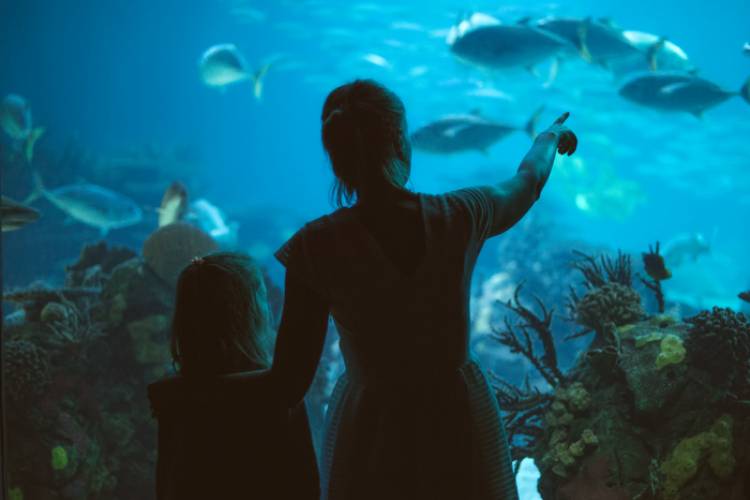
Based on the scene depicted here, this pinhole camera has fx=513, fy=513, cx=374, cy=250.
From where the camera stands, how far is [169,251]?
564 centimetres

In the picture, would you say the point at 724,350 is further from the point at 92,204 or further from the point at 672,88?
the point at 92,204

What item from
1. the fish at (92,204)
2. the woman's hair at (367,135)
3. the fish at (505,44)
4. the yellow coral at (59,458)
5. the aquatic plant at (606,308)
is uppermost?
the fish at (505,44)

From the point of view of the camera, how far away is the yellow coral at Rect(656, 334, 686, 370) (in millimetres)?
3172

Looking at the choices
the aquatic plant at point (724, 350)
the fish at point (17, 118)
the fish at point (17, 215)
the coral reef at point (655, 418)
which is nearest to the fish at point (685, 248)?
the coral reef at point (655, 418)

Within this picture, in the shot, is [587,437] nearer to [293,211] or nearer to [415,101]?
[293,211]

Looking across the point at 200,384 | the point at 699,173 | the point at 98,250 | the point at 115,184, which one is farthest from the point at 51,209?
the point at 699,173

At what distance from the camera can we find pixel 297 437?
171 centimetres

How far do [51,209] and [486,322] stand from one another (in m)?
14.7

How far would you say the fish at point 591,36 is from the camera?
6.74m

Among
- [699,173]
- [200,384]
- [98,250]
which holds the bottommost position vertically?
[200,384]

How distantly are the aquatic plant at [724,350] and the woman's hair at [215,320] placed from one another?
9.01 ft

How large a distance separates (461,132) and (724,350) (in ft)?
13.1

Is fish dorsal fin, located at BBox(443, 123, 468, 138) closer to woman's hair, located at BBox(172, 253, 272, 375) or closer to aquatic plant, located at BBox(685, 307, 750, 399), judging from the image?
aquatic plant, located at BBox(685, 307, 750, 399)

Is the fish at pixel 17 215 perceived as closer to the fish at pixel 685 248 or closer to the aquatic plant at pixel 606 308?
the aquatic plant at pixel 606 308
